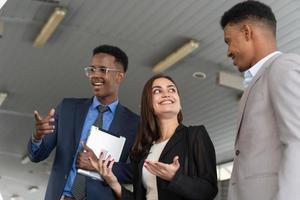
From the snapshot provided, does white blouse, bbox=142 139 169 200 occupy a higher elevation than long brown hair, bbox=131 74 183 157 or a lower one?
lower

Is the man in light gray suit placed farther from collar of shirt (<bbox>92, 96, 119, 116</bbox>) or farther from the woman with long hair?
collar of shirt (<bbox>92, 96, 119, 116</bbox>)

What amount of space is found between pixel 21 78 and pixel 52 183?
7764 mm

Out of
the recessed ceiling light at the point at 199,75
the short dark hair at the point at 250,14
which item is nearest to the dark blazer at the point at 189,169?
the short dark hair at the point at 250,14

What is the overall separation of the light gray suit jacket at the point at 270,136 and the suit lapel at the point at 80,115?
3.78 feet

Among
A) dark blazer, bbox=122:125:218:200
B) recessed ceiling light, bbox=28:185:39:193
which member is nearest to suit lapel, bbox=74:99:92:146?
dark blazer, bbox=122:125:218:200

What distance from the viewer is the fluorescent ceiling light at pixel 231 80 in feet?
28.0

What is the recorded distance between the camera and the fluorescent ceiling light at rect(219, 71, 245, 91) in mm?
8523

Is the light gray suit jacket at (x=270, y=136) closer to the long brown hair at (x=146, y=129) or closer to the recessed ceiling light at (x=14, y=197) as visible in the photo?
the long brown hair at (x=146, y=129)

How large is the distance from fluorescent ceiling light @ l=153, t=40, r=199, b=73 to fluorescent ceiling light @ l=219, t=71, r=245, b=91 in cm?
87

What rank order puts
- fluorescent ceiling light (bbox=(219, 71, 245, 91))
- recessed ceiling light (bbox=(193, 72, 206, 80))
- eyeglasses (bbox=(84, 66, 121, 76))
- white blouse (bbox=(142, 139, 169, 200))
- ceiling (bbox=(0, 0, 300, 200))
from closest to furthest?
white blouse (bbox=(142, 139, 169, 200)), eyeglasses (bbox=(84, 66, 121, 76)), ceiling (bbox=(0, 0, 300, 200)), fluorescent ceiling light (bbox=(219, 71, 245, 91)), recessed ceiling light (bbox=(193, 72, 206, 80))

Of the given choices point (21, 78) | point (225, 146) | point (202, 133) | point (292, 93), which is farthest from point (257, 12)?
point (225, 146)

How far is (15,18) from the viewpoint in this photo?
754cm

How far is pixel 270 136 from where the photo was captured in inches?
69.1

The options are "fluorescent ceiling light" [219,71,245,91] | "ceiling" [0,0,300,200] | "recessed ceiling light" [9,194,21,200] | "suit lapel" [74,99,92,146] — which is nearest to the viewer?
"suit lapel" [74,99,92,146]
